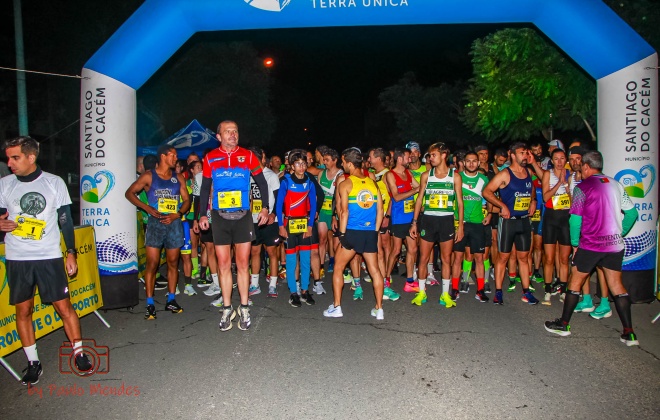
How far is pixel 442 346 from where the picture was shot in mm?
5395

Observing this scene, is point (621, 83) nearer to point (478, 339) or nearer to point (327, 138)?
point (478, 339)

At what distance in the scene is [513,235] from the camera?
274 inches

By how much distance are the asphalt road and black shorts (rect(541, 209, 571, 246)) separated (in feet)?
4.14

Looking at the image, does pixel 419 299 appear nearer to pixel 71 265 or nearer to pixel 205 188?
pixel 205 188

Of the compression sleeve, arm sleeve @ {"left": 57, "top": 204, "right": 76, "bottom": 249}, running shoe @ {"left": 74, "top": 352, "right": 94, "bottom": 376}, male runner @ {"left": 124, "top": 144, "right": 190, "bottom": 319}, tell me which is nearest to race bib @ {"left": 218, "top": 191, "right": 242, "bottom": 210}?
male runner @ {"left": 124, "top": 144, "right": 190, "bottom": 319}

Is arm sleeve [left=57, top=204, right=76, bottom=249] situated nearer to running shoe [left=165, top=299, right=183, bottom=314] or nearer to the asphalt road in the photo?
the asphalt road

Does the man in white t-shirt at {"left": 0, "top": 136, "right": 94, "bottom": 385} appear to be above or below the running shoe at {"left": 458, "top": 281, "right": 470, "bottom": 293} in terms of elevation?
above

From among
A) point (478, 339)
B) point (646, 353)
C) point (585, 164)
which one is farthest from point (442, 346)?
point (585, 164)

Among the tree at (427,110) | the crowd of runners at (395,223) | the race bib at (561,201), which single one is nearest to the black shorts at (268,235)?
the crowd of runners at (395,223)

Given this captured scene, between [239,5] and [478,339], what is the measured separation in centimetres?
568

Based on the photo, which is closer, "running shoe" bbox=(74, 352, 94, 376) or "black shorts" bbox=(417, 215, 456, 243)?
"running shoe" bbox=(74, 352, 94, 376)

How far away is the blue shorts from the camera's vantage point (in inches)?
260

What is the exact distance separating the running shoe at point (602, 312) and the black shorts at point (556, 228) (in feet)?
3.95

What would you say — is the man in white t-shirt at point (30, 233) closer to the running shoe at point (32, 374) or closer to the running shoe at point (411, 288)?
the running shoe at point (32, 374)
